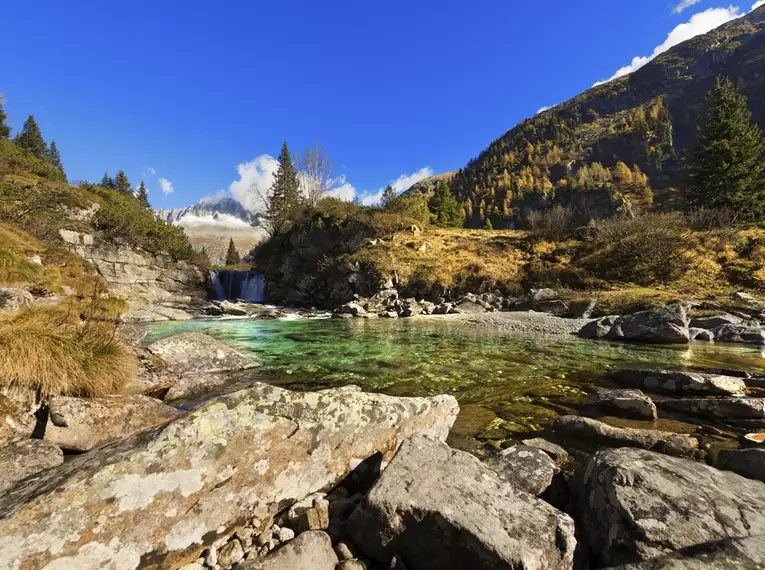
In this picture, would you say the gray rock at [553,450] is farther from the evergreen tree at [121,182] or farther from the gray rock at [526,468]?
the evergreen tree at [121,182]

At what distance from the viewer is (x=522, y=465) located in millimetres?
3420

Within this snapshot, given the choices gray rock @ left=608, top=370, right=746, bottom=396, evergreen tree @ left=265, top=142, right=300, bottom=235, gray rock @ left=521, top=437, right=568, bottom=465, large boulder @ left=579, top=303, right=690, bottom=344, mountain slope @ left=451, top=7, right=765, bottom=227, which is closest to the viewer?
gray rock @ left=521, top=437, right=568, bottom=465

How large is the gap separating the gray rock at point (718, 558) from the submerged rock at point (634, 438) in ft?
8.68

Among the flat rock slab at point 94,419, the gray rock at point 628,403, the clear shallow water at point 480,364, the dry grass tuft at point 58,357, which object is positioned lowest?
the clear shallow water at point 480,364

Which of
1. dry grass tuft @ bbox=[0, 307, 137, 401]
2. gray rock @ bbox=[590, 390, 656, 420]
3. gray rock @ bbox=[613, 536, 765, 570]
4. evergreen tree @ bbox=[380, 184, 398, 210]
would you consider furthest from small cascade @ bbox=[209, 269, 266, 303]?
gray rock @ bbox=[613, 536, 765, 570]

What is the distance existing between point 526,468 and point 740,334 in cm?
1678

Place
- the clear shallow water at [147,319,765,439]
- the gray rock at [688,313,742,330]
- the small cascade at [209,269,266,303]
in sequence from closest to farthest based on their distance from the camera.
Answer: the clear shallow water at [147,319,765,439] < the gray rock at [688,313,742,330] < the small cascade at [209,269,266,303]

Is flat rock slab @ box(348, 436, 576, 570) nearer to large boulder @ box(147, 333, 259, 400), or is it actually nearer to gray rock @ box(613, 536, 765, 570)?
gray rock @ box(613, 536, 765, 570)

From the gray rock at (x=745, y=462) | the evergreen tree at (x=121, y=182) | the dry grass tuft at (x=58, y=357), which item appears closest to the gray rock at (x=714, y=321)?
the gray rock at (x=745, y=462)

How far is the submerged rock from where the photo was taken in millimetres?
4277

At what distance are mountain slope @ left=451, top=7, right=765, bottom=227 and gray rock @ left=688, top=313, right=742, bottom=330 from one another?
68.2 metres

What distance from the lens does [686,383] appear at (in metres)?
6.59

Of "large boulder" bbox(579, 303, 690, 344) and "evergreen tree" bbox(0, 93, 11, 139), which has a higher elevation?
"evergreen tree" bbox(0, 93, 11, 139)

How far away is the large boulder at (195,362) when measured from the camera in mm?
6895
